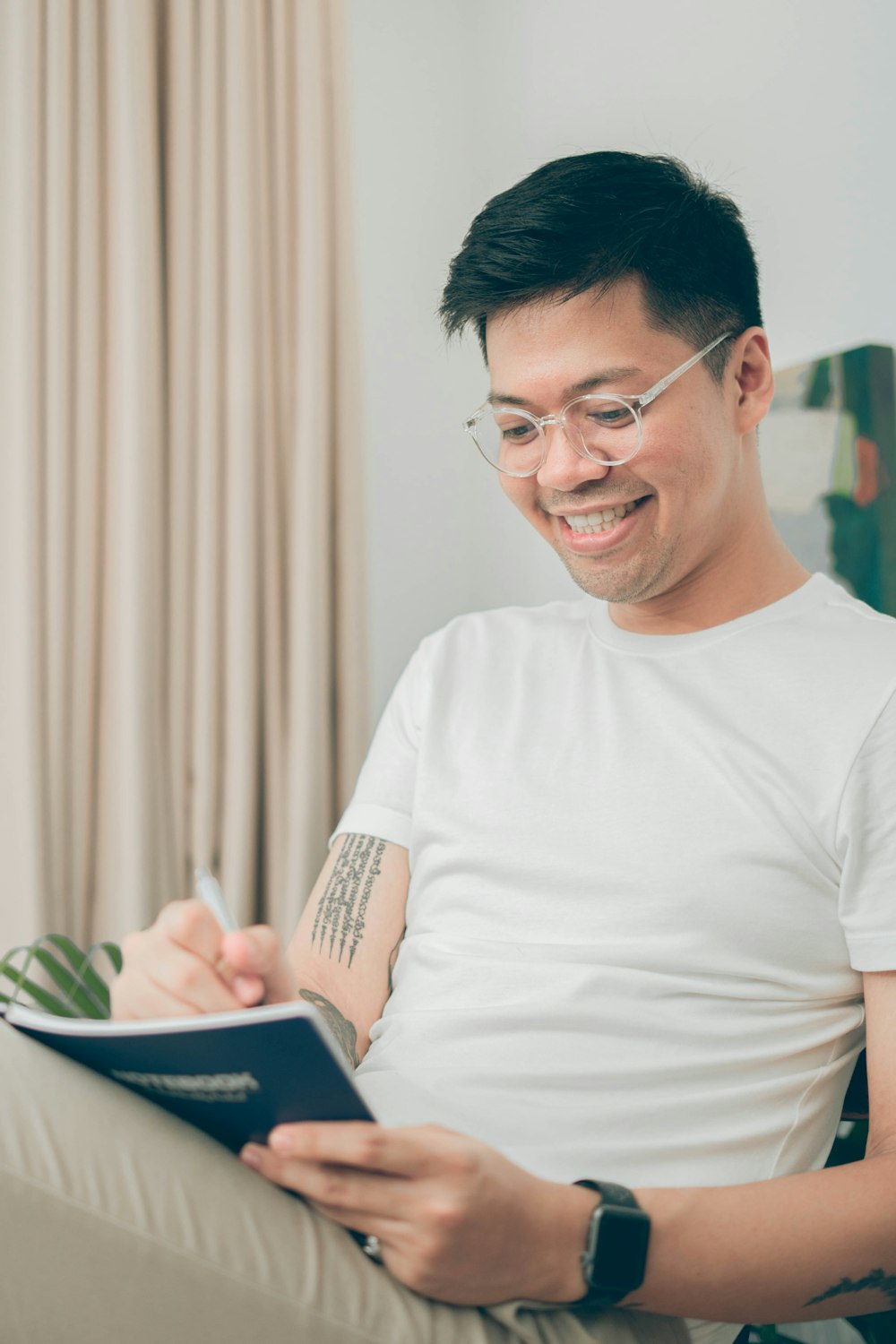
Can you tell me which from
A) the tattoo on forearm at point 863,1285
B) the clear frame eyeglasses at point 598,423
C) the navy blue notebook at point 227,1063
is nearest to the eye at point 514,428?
the clear frame eyeglasses at point 598,423

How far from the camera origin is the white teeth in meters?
1.15

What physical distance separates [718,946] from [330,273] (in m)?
1.59

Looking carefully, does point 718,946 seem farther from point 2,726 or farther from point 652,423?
point 2,726

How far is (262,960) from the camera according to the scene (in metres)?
0.78

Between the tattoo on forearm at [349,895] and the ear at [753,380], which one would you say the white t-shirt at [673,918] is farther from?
the ear at [753,380]

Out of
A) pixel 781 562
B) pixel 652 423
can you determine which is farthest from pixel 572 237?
pixel 781 562

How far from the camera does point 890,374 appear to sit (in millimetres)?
1387

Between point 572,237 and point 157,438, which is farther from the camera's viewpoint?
point 157,438

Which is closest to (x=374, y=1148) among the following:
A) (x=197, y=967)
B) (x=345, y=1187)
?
(x=345, y=1187)

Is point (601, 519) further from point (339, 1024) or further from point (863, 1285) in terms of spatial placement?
point (863, 1285)

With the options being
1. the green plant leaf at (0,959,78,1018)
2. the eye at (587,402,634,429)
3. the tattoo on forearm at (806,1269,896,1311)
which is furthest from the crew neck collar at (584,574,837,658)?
the green plant leaf at (0,959,78,1018)

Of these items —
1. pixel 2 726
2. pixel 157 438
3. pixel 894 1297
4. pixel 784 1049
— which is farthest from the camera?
pixel 157 438

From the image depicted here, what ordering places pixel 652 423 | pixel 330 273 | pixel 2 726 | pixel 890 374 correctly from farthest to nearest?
pixel 330 273, pixel 2 726, pixel 890 374, pixel 652 423

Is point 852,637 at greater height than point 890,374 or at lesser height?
lesser
